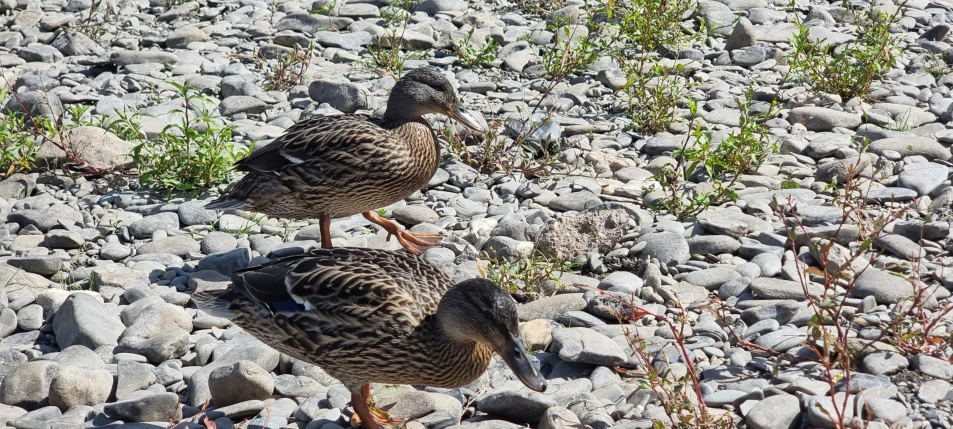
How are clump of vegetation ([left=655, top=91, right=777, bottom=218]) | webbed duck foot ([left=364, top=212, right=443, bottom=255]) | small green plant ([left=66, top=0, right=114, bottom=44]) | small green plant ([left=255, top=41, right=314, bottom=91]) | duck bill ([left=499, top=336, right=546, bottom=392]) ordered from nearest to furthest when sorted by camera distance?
duck bill ([left=499, top=336, right=546, bottom=392]) < webbed duck foot ([left=364, top=212, right=443, bottom=255]) < clump of vegetation ([left=655, top=91, right=777, bottom=218]) < small green plant ([left=255, top=41, right=314, bottom=91]) < small green plant ([left=66, top=0, right=114, bottom=44])

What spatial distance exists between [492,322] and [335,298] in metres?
0.81

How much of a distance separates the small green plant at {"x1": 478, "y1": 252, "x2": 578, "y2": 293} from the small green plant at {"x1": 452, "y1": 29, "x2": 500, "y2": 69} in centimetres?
393

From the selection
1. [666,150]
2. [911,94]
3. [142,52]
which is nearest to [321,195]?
[666,150]

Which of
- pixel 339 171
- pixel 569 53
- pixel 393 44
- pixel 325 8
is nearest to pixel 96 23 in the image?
pixel 325 8

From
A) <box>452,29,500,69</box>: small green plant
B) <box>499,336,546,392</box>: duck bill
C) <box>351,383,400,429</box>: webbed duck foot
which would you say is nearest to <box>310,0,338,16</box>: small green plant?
<box>452,29,500,69</box>: small green plant

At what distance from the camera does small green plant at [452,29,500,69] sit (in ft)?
32.8

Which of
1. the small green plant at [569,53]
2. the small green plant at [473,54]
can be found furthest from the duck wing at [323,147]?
the small green plant at [473,54]

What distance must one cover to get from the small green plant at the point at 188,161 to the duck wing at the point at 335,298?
8.94 feet

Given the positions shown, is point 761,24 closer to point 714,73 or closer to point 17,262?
point 714,73

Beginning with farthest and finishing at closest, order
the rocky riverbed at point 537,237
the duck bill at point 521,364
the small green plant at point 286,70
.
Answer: the small green plant at point 286,70 < the rocky riverbed at point 537,237 < the duck bill at point 521,364

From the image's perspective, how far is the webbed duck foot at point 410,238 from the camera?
691cm

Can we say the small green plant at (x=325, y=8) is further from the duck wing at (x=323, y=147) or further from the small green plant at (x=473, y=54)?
the duck wing at (x=323, y=147)

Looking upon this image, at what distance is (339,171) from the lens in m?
6.75

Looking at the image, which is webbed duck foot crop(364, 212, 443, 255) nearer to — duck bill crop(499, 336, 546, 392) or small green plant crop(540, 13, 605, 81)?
duck bill crop(499, 336, 546, 392)
